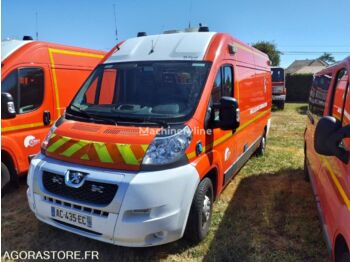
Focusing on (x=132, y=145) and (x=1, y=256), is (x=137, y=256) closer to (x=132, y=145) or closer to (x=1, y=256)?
(x=132, y=145)

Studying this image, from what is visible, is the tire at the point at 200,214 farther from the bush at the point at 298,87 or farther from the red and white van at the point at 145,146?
the bush at the point at 298,87

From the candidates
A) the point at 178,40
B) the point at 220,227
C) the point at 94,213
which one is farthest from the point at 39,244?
the point at 178,40

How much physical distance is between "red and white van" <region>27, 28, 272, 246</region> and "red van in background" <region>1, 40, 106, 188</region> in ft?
4.95

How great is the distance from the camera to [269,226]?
4129 mm

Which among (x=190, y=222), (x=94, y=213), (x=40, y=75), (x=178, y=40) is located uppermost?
(x=178, y=40)

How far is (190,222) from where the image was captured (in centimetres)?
341

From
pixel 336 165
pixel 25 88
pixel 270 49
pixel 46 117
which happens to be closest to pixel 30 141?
pixel 46 117

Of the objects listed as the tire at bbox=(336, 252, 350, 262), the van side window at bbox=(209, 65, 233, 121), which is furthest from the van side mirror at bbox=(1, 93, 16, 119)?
the tire at bbox=(336, 252, 350, 262)

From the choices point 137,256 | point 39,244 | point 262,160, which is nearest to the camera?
point 137,256

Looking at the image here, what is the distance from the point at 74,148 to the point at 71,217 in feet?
2.23

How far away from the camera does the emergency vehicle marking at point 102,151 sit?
300cm

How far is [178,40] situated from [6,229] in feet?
10.8

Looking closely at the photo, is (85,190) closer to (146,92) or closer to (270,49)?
(146,92)

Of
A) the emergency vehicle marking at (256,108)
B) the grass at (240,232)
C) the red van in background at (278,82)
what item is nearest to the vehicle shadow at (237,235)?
the grass at (240,232)
